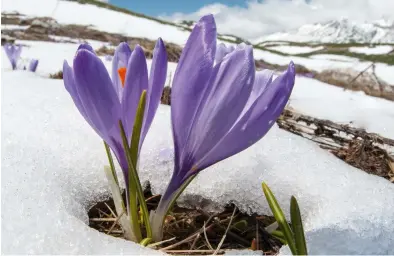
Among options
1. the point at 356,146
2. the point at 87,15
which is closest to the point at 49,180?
the point at 356,146

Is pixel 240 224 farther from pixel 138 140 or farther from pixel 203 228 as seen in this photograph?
pixel 138 140

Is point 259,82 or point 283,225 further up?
point 259,82

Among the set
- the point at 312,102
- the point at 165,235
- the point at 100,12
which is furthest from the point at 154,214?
the point at 100,12

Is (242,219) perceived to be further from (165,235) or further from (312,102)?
(312,102)

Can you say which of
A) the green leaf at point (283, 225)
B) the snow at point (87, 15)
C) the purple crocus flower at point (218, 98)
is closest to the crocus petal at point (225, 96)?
the purple crocus flower at point (218, 98)

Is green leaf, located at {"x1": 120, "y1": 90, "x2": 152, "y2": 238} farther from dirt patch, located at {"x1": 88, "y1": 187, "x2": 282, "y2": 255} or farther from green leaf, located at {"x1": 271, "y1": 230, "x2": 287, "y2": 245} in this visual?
green leaf, located at {"x1": 271, "y1": 230, "x2": 287, "y2": 245}

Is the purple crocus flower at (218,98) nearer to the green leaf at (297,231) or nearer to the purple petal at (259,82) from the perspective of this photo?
the purple petal at (259,82)
